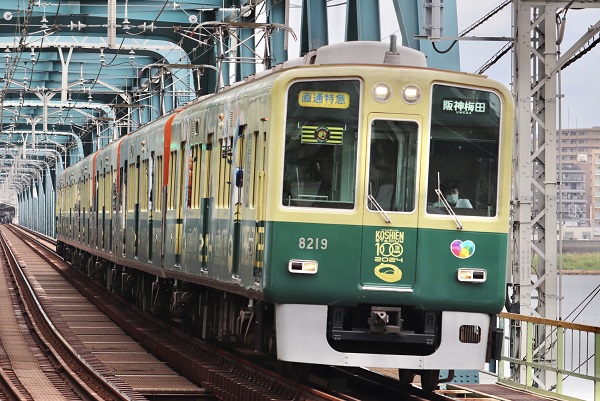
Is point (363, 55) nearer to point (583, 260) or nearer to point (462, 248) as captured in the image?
point (462, 248)

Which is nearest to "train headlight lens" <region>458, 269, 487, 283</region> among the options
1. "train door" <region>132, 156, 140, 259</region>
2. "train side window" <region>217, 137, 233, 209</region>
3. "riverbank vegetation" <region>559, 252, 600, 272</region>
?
"train side window" <region>217, 137, 233, 209</region>

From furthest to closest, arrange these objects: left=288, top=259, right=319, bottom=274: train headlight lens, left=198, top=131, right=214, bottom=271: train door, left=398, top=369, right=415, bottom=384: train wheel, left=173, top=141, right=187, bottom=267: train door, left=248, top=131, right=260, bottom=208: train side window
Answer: left=173, top=141, right=187, bottom=267: train door, left=198, top=131, right=214, bottom=271: train door, left=398, top=369, right=415, bottom=384: train wheel, left=248, top=131, right=260, bottom=208: train side window, left=288, top=259, right=319, bottom=274: train headlight lens

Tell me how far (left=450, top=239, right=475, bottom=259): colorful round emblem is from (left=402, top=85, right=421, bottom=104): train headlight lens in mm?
1239

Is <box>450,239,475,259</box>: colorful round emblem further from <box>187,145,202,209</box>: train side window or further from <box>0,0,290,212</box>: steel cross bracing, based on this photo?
<box>0,0,290,212</box>: steel cross bracing

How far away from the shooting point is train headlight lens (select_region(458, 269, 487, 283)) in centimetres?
1073

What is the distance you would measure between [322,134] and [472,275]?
1733mm

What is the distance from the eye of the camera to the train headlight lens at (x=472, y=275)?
1073 centimetres

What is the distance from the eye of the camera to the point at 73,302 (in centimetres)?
2591

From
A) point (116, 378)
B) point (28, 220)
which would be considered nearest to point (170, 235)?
point (116, 378)

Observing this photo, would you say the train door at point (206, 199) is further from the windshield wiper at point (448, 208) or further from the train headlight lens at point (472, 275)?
the train headlight lens at point (472, 275)

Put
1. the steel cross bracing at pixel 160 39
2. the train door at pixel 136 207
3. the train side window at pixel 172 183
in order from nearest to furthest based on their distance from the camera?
the train side window at pixel 172 183 < the steel cross bracing at pixel 160 39 < the train door at pixel 136 207

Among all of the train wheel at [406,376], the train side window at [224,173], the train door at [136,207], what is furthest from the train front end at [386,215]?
the train door at [136,207]

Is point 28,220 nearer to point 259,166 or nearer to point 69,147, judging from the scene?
point 69,147

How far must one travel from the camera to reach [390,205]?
35.3ft
